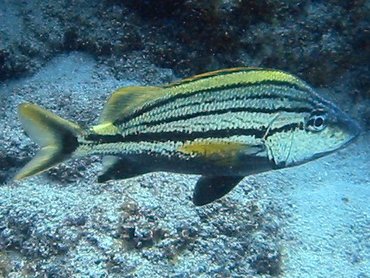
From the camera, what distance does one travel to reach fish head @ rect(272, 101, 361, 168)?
1972 millimetres

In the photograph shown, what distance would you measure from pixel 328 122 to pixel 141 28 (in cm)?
251

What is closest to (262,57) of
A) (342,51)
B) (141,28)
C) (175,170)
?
(342,51)

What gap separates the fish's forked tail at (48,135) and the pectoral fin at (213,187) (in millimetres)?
522

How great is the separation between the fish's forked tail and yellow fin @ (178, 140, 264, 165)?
1.41 feet

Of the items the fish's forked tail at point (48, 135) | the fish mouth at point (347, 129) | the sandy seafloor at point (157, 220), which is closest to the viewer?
the fish's forked tail at point (48, 135)

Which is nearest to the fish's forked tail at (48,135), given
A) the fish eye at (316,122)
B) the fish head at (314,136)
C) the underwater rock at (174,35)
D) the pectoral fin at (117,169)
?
the pectoral fin at (117,169)

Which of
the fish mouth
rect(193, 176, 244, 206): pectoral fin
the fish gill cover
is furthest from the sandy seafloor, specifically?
the fish mouth

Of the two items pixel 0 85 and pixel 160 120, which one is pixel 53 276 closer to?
pixel 160 120

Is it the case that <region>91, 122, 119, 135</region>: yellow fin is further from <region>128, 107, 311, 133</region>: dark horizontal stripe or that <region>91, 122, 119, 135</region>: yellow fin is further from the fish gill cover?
the fish gill cover

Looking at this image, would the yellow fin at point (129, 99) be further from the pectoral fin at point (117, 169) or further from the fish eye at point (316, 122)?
the fish eye at point (316, 122)

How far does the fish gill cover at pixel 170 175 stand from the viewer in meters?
2.77

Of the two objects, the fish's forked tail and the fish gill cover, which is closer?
the fish's forked tail

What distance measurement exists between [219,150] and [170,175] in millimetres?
1303

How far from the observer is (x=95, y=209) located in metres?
2.88
